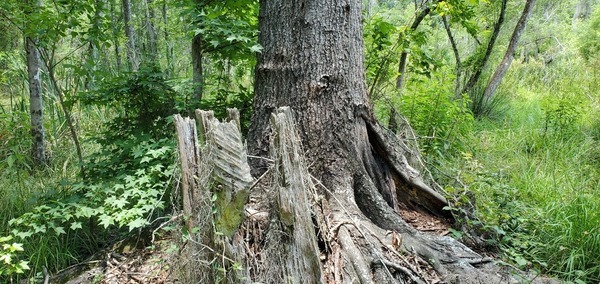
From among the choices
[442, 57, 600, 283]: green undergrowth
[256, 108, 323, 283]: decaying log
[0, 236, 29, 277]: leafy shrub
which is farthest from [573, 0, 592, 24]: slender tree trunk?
[0, 236, 29, 277]: leafy shrub

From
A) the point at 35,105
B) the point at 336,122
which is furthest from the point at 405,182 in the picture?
the point at 35,105

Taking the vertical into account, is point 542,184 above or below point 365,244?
below

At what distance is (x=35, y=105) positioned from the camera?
4.38 m

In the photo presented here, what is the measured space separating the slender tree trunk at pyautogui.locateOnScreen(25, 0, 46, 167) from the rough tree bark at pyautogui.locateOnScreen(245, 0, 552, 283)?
3407mm

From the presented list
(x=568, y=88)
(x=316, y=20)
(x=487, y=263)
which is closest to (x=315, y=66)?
(x=316, y=20)

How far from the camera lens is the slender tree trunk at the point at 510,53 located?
20.4 feet

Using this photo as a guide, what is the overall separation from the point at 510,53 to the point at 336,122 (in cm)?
546

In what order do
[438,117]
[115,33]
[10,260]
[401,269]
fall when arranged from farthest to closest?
[438,117] → [115,33] → [10,260] → [401,269]

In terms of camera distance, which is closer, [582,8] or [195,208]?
[195,208]

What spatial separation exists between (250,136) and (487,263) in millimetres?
1746

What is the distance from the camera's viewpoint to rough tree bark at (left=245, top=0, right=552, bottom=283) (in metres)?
2.25

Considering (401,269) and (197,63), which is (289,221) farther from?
(197,63)

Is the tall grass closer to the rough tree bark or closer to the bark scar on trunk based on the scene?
the bark scar on trunk

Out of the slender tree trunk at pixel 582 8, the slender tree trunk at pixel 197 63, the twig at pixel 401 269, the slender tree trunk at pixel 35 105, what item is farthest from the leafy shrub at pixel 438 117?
the slender tree trunk at pixel 582 8
